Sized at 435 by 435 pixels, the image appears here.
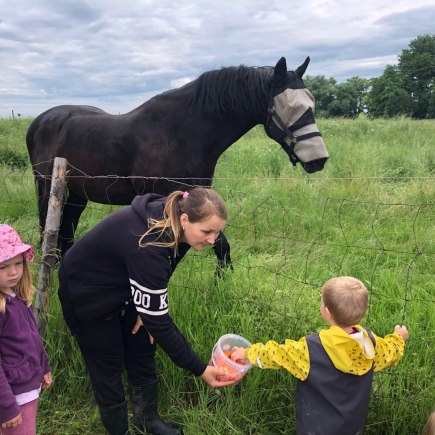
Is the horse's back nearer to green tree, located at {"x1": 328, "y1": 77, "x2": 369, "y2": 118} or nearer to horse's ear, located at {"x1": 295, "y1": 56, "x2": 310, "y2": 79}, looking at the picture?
horse's ear, located at {"x1": 295, "y1": 56, "x2": 310, "y2": 79}

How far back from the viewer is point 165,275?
1.67 m

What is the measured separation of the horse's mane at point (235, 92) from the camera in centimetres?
328

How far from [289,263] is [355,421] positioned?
2.04 m

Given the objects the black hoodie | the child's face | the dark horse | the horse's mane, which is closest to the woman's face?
the black hoodie

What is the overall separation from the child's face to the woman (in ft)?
0.73

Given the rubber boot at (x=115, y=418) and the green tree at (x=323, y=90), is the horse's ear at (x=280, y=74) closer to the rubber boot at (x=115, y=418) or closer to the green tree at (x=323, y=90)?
the rubber boot at (x=115, y=418)

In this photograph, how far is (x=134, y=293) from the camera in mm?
1690

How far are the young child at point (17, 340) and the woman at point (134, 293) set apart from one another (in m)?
0.20

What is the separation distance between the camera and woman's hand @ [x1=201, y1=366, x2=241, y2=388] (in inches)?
71.2

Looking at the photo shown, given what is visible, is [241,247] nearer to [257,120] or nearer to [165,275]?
[257,120]

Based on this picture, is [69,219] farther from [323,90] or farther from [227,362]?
[323,90]

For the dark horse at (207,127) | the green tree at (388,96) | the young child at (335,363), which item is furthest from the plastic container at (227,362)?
the green tree at (388,96)

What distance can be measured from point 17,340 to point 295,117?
2473mm

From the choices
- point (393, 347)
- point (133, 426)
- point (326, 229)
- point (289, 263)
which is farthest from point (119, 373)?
point (326, 229)
